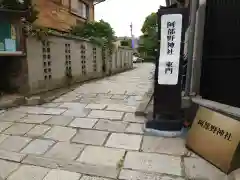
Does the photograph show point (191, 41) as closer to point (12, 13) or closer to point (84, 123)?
point (84, 123)

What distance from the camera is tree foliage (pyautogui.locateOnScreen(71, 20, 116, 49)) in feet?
37.3

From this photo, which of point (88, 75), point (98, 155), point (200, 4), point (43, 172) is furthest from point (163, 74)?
point (88, 75)

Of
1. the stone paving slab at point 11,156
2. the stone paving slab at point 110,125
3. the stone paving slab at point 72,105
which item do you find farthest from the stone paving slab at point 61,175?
the stone paving slab at point 72,105

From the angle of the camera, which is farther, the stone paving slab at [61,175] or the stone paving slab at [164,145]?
the stone paving slab at [164,145]

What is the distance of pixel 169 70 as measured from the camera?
3.47 m

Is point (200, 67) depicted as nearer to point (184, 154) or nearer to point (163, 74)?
point (163, 74)

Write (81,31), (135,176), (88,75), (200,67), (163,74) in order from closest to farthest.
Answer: (135,176) < (163,74) < (200,67) < (88,75) < (81,31)

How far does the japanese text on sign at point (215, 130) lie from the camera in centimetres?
264

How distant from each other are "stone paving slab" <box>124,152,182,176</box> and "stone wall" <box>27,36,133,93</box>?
4.29 metres

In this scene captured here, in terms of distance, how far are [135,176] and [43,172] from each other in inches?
44.4

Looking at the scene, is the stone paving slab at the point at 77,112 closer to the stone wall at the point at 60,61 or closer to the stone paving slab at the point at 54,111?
the stone paving slab at the point at 54,111

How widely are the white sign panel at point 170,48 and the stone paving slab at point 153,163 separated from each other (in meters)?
1.23

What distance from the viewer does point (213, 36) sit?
3.71 metres

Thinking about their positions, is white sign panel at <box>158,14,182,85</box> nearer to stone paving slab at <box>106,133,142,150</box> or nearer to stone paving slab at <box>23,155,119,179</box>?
stone paving slab at <box>106,133,142,150</box>
